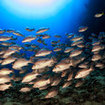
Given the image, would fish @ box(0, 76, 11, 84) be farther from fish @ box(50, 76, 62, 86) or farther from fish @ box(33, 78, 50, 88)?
fish @ box(50, 76, 62, 86)

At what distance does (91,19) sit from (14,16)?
4479 cm

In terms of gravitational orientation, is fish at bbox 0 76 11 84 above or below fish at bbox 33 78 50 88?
above

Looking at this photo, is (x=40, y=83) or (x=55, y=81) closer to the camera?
(x=40, y=83)

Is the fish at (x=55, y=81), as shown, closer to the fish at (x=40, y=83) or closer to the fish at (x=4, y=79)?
the fish at (x=40, y=83)

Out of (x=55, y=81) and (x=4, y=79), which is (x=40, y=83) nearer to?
(x=55, y=81)

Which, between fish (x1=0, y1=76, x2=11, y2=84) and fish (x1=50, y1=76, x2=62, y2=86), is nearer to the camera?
fish (x1=0, y1=76, x2=11, y2=84)

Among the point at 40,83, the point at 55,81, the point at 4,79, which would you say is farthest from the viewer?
the point at 55,81

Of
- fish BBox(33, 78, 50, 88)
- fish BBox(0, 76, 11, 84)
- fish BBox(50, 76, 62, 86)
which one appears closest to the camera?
fish BBox(33, 78, 50, 88)

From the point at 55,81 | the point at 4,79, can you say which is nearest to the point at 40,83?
the point at 55,81

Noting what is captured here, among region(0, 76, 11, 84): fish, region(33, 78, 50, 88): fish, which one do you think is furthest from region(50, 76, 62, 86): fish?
region(0, 76, 11, 84): fish

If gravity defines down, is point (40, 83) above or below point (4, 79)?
below

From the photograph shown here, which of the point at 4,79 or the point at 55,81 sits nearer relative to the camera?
the point at 4,79

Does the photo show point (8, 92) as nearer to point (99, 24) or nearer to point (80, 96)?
point (80, 96)

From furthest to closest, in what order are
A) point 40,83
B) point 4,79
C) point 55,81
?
point 55,81, point 4,79, point 40,83
